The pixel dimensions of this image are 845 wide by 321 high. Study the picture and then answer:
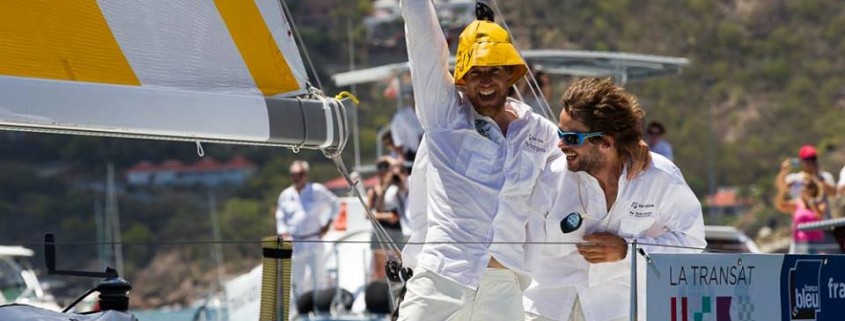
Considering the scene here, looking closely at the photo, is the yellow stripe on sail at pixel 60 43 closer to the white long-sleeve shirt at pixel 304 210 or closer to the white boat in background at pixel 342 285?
the white boat in background at pixel 342 285

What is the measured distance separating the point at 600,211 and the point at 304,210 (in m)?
7.53

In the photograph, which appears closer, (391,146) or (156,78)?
(156,78)

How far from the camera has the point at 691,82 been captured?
47.3 m

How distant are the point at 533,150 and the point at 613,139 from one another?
25cm

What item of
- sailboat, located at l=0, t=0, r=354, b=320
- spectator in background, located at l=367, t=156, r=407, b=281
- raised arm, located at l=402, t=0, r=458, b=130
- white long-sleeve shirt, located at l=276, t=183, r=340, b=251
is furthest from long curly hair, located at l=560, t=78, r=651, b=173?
white long-sleeve shirt, located at l=276, t=183, r=340, b=251

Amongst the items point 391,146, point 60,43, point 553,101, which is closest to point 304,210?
point 391,146

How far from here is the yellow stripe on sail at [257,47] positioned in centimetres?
477

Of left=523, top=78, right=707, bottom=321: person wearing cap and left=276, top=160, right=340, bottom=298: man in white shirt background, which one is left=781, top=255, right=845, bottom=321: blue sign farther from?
left=276, top=160, right=340, bottom=298: man in white shirt background

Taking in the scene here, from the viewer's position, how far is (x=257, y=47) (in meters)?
4.82

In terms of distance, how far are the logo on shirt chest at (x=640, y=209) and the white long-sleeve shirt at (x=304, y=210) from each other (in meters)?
7.44

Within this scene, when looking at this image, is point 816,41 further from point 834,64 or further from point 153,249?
point 153,249

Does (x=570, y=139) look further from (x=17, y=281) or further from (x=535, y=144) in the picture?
(x=17, y=281)

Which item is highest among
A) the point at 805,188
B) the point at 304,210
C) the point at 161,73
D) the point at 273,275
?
the point at 161,73

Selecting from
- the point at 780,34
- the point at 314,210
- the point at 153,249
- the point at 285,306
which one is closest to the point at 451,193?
the point at 285,306
